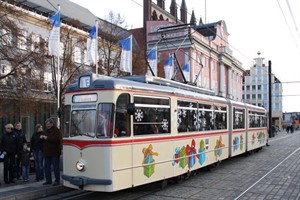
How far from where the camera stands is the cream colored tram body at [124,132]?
9062mm

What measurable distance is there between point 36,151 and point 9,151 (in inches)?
31.7

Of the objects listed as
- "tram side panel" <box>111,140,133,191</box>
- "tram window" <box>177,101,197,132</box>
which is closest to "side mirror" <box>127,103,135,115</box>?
"tram side panel" <box>111,140,133,191</box>

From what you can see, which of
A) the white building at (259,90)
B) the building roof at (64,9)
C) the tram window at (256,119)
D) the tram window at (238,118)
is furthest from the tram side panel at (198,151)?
the white building at (259,90)

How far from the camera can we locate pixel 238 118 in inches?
741

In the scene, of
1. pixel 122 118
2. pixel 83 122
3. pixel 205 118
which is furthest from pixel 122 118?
pixel 205 118

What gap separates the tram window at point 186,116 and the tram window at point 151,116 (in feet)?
2.51

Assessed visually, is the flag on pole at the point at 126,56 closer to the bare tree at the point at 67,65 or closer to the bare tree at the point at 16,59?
the bare tree at the point at 16,59

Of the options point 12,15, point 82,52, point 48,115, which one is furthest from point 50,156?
point 48,115

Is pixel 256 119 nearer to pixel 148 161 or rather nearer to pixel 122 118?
pixel 148 161

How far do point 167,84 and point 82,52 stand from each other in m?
19.7

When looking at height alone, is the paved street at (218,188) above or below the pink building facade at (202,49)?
below

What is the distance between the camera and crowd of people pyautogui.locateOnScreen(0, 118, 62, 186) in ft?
36.3

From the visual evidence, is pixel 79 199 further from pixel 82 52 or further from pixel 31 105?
pixel 82 52

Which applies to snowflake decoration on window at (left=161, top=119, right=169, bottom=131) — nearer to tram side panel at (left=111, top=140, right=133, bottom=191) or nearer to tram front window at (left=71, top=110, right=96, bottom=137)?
tram side panel at (left=111, top=140, right=133, bottom=191)
